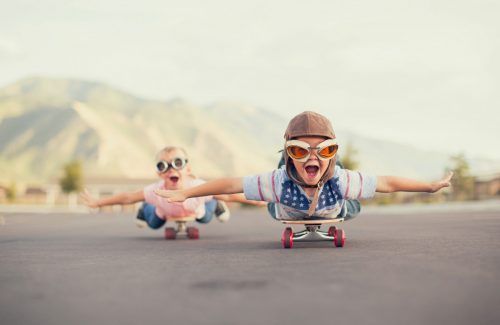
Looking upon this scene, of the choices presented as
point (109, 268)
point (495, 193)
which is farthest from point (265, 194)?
point (495, 193)

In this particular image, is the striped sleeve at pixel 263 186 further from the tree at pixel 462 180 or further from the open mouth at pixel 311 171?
the tree at pixel 462 180

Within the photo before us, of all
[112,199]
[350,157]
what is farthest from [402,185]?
[350,157]

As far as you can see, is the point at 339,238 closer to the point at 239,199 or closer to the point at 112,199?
the point at 239,199

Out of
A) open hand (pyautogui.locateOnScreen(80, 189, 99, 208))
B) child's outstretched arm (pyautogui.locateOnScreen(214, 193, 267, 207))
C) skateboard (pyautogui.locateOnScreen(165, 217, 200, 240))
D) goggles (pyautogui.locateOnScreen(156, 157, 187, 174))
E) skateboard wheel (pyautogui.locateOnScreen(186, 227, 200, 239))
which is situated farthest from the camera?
skateboard wheel (pyautogui.locateOnScreen(186, 227, 200, 239))

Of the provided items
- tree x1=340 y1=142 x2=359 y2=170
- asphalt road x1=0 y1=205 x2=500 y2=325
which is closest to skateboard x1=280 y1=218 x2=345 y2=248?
asphalt road x1=0 y1=205 x2=500 y2=325

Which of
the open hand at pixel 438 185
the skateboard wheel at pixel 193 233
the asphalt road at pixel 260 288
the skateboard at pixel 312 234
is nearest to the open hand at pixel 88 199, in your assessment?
the skateboard wheel at pixel 193 233

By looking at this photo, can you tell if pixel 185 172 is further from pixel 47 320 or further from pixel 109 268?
pixel 47 320

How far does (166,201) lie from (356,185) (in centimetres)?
388

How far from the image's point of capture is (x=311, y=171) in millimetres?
7238

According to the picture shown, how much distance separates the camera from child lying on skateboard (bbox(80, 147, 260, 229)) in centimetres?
1004

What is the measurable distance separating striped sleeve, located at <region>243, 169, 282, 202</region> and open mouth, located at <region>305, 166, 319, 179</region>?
13.8 inches

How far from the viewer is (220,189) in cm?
742

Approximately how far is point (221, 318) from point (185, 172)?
22.5 ft

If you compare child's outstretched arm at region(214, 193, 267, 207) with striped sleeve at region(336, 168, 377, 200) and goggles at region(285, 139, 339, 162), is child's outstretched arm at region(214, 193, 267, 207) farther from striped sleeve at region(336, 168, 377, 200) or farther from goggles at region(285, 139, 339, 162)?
goggles at region(285, 139, 339, 162)
